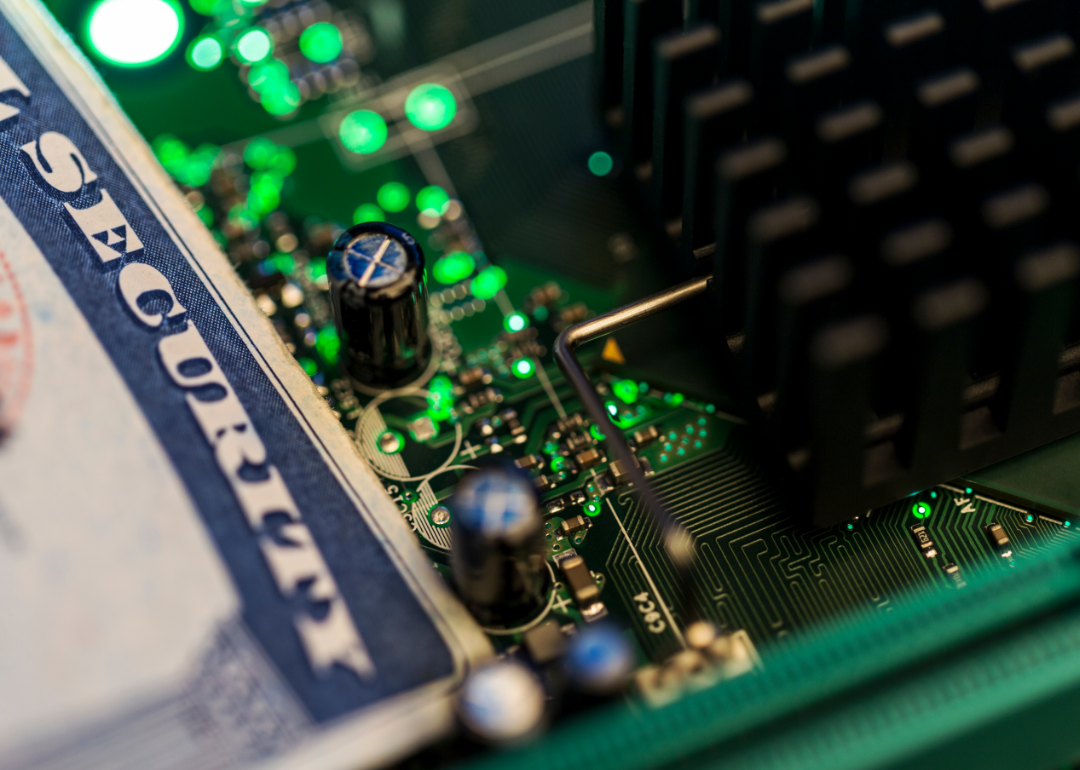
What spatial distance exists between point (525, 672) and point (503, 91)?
103cm

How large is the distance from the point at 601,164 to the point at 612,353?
1.24 ft

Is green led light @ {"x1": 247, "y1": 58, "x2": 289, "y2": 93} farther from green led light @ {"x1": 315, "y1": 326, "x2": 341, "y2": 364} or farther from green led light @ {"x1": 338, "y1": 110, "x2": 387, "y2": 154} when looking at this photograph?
green led light @ {"x1": 315, "y1": 326, "x2": 341, "y2": 364}

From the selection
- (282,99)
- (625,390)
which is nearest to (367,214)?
(282,99)

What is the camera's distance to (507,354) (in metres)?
1.45

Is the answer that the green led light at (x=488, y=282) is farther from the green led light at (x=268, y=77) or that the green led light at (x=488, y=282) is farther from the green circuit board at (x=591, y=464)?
the green led light at (x=268, y=77)

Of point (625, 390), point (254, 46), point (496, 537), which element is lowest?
point (496, 537)

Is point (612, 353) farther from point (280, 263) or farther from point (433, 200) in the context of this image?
point (280, 263)

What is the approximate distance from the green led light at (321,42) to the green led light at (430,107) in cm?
16

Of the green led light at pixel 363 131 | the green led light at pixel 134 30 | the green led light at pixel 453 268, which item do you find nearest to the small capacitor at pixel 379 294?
the green led light at pixel 453 268

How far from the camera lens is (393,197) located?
62.7 inches

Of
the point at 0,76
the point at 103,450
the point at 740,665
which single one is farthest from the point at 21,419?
the point at 740,665

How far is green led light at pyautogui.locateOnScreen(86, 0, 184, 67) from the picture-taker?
1.72 m

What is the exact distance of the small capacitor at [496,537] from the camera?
105 centimetres

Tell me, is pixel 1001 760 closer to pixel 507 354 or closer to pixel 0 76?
pixel 507 354
